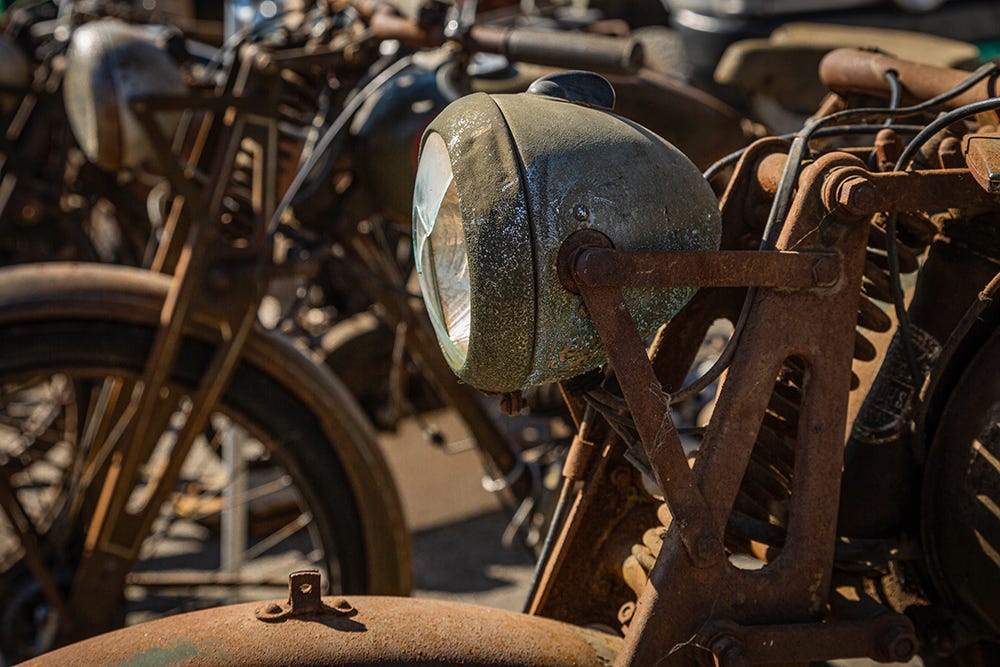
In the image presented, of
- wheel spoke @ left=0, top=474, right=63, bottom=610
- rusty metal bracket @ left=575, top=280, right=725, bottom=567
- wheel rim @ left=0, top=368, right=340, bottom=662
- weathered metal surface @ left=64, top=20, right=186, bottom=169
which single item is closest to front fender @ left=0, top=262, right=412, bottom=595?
wheel rim @ left=0, top=368, right=340, bottom=662

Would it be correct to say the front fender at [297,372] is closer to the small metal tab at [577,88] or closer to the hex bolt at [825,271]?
the small metal tab at [577,88]

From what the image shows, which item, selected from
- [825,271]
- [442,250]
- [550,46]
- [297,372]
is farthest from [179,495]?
[825,271]

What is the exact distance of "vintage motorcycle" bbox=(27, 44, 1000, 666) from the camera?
1.01 meters

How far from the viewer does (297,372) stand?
199cm

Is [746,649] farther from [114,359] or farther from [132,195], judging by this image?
[132,195]

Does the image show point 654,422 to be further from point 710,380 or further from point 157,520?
point 157,520

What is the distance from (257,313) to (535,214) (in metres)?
1.13

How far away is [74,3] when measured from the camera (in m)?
3.53

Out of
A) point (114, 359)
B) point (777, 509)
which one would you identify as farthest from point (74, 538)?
point (777, 509)

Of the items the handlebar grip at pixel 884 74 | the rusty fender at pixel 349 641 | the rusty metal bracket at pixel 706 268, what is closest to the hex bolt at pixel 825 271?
the rusty metal bracket at pixel 706 268

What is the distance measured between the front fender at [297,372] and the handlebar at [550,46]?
0.67 metres

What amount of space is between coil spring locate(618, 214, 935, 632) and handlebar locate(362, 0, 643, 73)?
0.67 meters

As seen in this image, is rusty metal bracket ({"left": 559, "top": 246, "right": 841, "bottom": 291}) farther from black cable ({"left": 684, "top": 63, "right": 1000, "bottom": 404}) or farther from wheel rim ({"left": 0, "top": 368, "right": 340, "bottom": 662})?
wheel rim ({"left": 0, "top": 368, "right": 340, "bottom": 662})

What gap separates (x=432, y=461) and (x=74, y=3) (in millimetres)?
2023
